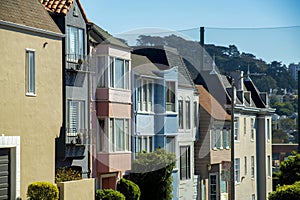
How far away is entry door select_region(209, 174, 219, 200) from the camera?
45.8 m

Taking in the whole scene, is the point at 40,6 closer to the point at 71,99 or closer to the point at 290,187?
the point at 71,99

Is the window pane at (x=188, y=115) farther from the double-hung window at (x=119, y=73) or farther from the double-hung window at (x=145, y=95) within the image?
the double-hung window at (x=119, y=73)

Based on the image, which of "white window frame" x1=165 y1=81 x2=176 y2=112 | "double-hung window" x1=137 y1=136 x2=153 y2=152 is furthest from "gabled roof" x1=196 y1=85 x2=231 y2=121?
"double-hung window" x1=137 y1=136 x2=153 y2=152

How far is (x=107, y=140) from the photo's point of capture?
3195 cm

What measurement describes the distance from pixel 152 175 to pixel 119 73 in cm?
551

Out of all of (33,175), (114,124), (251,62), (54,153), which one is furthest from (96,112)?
(251,62)

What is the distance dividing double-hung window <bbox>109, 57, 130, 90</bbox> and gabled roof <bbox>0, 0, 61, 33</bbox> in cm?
678

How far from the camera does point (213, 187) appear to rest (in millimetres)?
46219

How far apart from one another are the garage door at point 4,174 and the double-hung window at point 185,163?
1951cm

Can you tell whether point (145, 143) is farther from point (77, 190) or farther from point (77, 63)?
point (77, 190)

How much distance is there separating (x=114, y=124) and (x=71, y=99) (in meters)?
4.01

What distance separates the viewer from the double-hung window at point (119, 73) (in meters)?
32.5

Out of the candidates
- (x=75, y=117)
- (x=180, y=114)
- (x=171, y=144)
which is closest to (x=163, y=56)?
(x=180, y=114)

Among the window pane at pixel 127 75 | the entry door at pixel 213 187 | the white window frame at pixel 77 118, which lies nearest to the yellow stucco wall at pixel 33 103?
the white window frame at pixel 77 118
